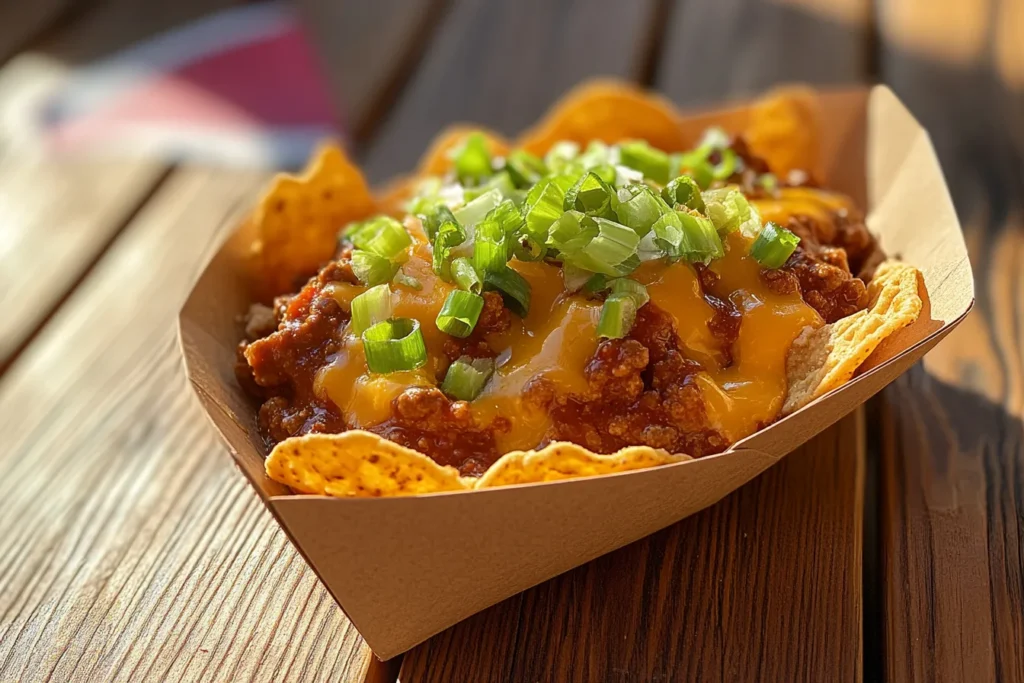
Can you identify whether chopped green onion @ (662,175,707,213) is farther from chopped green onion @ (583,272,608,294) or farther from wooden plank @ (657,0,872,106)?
wooden plank @ (657,0,872,106)

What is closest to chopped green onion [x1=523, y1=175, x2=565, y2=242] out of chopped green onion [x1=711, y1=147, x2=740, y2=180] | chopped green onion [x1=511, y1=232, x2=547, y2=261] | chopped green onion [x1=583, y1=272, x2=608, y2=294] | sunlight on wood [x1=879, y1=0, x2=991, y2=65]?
chopped green onion [x1=511, y1=232, x2=547, y2=261]

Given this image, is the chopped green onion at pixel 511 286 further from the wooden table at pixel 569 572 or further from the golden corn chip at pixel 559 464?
the wooden table at pixel 569 572

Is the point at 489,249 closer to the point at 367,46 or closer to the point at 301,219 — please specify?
the point at 301,219

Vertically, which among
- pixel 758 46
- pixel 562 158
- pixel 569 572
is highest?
pixel 562 158

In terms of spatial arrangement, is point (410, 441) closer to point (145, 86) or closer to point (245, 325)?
point (245, 325)

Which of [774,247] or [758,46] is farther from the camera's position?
[758,46]

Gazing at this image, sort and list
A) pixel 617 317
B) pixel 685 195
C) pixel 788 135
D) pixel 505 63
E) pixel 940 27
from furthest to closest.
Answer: pixel 505 63
pixel 940 27
pixel 788 135
pixel 685 195
pixel 617 317

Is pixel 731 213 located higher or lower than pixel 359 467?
lower

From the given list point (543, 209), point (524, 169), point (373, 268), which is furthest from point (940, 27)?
point (373, 268)
